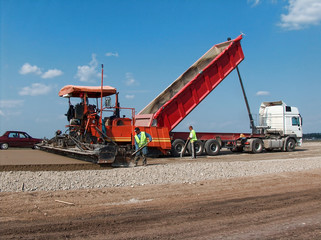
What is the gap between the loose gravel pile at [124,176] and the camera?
26.4ft

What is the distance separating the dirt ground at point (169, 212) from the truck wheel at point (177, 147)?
8.27 meters

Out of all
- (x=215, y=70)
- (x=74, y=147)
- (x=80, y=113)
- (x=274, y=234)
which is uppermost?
(x=215, y=70)

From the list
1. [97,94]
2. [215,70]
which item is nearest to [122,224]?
[97,94]

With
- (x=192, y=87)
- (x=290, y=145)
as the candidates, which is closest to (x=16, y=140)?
(x=192, y=87)

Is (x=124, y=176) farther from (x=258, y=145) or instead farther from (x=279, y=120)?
(x=279, y=120)

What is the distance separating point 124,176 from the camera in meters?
9.34

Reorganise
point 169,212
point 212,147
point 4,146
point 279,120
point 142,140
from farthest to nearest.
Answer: point 4,146, point 279,120, point 212,147, point 142,140, point 169,212

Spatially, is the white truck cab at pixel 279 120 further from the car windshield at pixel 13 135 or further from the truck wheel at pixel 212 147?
the car windshield at pixel 13 135

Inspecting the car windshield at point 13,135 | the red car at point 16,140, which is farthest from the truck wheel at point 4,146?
the car windshield at point 13,135

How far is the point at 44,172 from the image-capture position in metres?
9.32

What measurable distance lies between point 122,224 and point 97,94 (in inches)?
366

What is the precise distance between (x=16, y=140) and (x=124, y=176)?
54.3 ft

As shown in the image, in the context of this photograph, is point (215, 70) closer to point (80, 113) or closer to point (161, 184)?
point (80, 113)

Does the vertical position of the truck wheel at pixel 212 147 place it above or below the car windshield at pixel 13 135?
below
